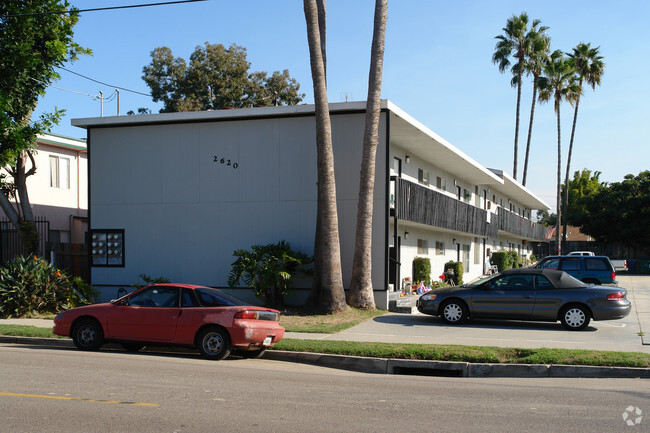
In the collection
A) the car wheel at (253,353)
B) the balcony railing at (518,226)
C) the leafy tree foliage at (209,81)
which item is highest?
the leafy tree foliage at (209,81)

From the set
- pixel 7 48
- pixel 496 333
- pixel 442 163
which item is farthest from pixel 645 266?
pixel 7 48

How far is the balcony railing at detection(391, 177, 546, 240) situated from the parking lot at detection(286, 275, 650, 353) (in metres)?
4.07

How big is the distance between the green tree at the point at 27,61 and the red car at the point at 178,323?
928 centimetres

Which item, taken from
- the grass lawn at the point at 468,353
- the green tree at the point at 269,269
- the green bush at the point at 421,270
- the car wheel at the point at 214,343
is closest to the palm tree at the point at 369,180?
the green tree at the point at 269,269

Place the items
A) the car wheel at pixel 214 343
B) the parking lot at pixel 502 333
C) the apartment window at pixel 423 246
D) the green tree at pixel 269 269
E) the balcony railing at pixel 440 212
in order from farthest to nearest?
the apartment window at pixel 423 246 < the balcony railing at pixel 440 212 < the green tree at pixel 269 269 < the parking lot at pixel 502 333 < the car wheel at pixel 214 343

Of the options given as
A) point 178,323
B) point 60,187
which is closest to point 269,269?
point 178,323

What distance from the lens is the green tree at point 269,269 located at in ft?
61.5

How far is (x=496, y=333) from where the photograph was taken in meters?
15.3

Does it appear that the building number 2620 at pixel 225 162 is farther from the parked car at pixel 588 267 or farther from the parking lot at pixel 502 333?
the parked car at pixel 588 267

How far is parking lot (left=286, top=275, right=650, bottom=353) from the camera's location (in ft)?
44.4

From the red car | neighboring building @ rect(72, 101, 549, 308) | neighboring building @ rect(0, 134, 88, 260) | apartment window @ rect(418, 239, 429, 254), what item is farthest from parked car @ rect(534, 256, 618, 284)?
neighboring building @ rect(0, 134, 88, 260)

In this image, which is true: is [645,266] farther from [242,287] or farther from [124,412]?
[124,412]

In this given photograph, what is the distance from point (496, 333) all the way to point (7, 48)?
1634 centimetres

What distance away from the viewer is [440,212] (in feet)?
82.1
